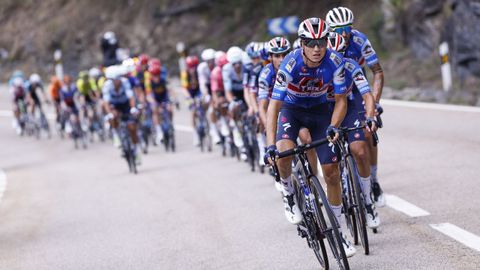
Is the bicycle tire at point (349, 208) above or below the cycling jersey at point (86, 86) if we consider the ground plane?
below

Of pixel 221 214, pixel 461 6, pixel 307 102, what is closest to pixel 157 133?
pixel 461 6

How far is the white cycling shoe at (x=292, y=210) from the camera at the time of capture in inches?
309

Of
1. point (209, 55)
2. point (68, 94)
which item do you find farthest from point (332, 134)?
point (68, 94)

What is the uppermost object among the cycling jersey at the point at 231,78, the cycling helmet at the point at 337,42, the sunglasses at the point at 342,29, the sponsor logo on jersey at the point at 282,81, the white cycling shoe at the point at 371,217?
the sunglasses at the point at 342,29

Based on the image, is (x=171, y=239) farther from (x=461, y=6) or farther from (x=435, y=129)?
(x=461, y=6)

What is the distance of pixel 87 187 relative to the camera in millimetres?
16562

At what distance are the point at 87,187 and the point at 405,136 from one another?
18.1 ft

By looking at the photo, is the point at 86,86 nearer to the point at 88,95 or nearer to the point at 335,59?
the point at 88,95

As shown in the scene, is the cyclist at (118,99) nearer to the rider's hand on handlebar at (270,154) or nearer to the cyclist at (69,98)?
the cyclist at (69,98)

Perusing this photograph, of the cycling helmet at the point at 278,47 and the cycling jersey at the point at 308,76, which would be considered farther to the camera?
the cycling helmet at the point at 278,47

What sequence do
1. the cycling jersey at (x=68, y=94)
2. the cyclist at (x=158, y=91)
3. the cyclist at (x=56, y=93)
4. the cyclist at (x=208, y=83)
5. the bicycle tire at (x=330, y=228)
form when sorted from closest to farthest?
the bicycle tire at (x=330, y=228) → the cyclist at (x=208, y=83) → the cyclist at (x=158, y=91) → the cycling jersey at (x=68, y=94) → the cyclist at (x=56, y=93)

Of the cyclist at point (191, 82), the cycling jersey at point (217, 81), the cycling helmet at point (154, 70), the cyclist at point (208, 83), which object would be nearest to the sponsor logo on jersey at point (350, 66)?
the cycling jersey at point (217, 81)

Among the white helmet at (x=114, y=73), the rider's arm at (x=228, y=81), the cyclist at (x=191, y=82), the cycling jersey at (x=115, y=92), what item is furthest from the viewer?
the cyclist at (x=191, y=82)

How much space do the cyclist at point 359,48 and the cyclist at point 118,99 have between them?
817cm
